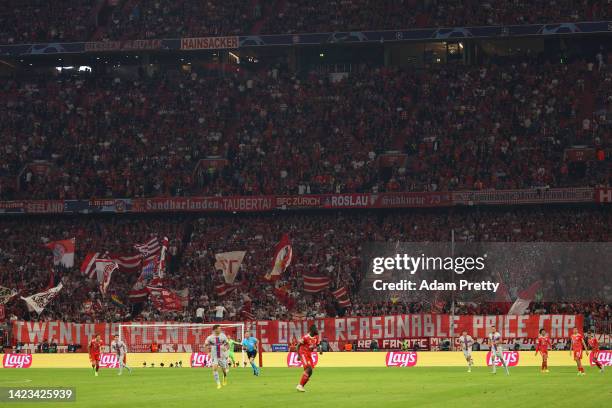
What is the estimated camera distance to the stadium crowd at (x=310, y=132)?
2960 inches

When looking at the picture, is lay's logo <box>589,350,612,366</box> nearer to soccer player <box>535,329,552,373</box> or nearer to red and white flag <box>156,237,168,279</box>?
soccer player <box>535,329,552,373</box>

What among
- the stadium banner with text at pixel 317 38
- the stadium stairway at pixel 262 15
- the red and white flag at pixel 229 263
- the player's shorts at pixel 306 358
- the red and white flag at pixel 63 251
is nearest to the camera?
the player's shorts at pixel 306 358

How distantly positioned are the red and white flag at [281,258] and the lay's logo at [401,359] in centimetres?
1526

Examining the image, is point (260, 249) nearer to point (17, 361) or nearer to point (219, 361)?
point (17, 361)

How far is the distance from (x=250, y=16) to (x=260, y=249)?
23409 millimetres

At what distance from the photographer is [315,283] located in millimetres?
68250

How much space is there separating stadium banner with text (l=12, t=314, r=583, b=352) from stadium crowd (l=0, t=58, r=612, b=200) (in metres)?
14.7

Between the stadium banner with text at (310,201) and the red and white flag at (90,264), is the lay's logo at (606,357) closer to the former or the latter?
the stadium banner with text at (310,201)

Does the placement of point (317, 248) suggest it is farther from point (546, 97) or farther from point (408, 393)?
point (408, 393)

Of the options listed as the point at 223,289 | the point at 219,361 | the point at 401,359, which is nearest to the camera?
the point at 219,361

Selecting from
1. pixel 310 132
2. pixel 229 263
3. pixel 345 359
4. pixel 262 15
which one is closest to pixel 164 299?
pixel 229 263

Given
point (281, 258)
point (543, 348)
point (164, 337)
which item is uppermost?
point (281, 258)

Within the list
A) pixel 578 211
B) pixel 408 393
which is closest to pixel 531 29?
pixel 578 211

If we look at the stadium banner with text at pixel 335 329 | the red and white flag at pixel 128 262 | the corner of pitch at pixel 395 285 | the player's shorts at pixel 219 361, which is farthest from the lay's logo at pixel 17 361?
the player's shorts at pixel 219 361
